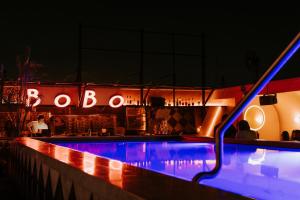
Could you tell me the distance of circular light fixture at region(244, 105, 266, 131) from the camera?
45.6 ft

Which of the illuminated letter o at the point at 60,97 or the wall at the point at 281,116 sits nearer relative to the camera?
the illuminated letter o at the point at 60,97

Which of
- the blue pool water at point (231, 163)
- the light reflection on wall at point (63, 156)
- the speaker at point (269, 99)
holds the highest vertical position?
the speaker at point (269, 99)

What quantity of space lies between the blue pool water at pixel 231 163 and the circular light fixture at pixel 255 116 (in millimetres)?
3996

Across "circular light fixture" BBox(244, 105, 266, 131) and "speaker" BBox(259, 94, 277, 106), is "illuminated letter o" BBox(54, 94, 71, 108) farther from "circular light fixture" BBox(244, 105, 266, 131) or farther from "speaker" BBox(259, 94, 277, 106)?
"speaker" BBox(259, 94, 277, 106)

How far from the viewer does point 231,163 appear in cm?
727

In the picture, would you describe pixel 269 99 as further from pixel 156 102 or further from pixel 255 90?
pixel 255 90

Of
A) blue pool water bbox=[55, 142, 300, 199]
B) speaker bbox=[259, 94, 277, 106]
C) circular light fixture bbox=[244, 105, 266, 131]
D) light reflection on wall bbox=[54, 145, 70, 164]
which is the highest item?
speaker bbox=[259, 94, 277, 106]

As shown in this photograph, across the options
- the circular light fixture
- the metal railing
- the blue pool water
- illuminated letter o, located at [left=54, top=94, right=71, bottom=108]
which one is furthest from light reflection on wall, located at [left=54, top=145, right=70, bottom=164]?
the circular light fixture

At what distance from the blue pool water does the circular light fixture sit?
4.00 metres

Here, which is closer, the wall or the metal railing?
the metal railing

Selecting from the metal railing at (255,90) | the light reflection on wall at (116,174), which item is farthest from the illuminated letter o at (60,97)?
the light reflection on wall at (116,174)

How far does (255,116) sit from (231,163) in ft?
23.7

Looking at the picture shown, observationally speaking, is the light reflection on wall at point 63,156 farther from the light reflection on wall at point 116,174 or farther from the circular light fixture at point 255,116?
the circular light fixture at point 255,116

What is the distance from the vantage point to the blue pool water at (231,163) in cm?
504
